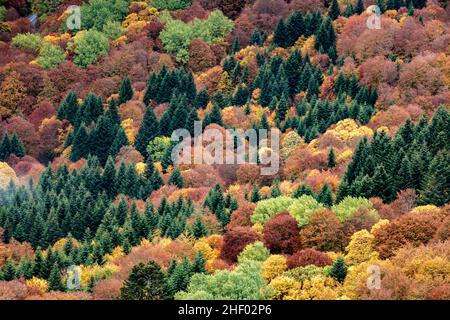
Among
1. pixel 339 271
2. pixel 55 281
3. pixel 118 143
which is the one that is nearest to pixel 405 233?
pixel 339 271

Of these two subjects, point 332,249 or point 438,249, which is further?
point 332,249

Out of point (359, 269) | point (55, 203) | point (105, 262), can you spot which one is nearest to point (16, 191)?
point (55, 203)

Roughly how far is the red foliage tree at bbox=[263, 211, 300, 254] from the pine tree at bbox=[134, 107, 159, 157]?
67597 millimetres

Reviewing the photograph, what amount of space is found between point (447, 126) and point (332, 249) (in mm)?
35618

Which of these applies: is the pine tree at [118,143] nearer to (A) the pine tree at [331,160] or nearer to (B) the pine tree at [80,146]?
(B) the pine tree at [80,146]

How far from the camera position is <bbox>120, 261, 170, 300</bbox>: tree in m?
104

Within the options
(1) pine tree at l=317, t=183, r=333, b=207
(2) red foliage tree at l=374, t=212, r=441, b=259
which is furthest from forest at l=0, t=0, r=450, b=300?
(1) pine tree at l=317, t=183, r=333, b=207

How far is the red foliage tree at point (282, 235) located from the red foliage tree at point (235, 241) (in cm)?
157

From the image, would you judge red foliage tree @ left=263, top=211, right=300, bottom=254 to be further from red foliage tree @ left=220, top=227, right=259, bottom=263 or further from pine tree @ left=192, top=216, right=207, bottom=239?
pine tree @ left=192, top=216, right=207, bottom=239

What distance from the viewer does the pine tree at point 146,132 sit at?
19238 cm

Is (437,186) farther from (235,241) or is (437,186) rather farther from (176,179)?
(176,179)
